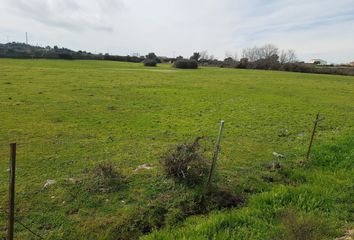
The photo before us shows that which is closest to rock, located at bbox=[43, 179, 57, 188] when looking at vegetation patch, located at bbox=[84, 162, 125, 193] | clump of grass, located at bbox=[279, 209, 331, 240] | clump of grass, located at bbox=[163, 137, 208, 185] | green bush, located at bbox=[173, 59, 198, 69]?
vegetation patch, located at bbox=[84, 162, 125, 193]

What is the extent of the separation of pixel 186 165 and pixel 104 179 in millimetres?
1823

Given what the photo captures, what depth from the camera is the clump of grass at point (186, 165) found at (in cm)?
657

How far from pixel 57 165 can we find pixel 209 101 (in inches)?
550

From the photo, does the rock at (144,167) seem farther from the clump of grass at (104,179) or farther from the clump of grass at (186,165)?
the clump of grass at (186,165)

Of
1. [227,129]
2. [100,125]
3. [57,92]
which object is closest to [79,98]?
[57,92]

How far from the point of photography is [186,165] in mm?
6645

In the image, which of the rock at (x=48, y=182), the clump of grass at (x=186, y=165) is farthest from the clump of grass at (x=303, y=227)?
the rock at (x=48, y=182)

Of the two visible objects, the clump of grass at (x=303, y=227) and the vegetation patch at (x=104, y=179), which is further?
the vegetation patch at (x=104, y=179)

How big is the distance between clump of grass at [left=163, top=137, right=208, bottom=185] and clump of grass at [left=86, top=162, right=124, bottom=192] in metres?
1.12

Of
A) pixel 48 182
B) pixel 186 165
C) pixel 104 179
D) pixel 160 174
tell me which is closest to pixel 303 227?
pixel 186 165

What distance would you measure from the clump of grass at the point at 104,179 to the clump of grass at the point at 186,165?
1116 millimetres

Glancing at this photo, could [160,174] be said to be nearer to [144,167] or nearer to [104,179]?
[144,167]

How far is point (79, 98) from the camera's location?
1897 cm

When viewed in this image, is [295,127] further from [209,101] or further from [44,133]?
→ [44,133]
